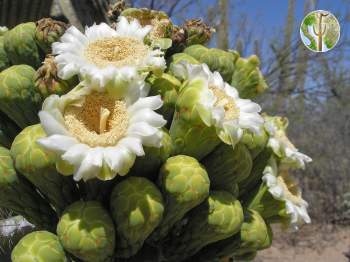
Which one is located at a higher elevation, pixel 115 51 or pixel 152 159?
pixel 115 51

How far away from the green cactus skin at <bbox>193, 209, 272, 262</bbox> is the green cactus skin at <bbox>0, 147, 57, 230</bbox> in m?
0.29

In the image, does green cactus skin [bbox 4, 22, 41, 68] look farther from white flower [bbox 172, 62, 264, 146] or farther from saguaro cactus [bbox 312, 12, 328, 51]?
saguaro cactus [bbox 312, 12, 328, 51]

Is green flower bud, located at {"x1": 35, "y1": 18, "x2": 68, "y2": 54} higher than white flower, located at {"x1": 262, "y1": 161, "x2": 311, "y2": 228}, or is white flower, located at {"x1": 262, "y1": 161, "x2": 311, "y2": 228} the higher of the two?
green flower bud, located at {"x1": 35, "y1": 18, "x2": 68, "y2": 54}

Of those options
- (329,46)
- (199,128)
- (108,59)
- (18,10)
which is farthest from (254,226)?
(18,10)

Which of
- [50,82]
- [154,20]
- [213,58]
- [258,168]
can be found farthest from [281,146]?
[50,82]

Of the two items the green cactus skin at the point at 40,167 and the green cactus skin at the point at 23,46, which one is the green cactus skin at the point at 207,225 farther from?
the green cactus skin at the point at 23,46

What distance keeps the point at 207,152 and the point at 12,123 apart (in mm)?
390

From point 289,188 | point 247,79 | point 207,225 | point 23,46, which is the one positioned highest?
point 23,46

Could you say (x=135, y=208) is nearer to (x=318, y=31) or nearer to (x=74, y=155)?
(x=74, y=155)

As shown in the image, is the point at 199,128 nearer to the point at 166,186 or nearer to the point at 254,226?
the point at 166,186

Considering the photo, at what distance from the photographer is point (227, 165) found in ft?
3.02

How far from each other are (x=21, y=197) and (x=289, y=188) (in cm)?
60

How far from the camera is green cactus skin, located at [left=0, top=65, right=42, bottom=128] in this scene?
90 cm

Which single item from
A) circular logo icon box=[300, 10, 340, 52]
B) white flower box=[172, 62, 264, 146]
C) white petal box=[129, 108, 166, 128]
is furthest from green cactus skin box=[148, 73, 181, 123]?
circular logo icon box=[300, 10, 340, 52]
